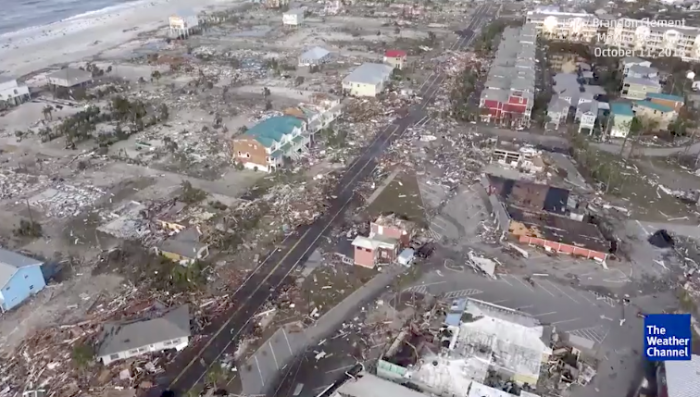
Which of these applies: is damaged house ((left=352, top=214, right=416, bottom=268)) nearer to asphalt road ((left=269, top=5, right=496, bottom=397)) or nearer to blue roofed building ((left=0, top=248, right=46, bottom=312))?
asphalt road ((left=269, top=5, right=496, bottom=397))

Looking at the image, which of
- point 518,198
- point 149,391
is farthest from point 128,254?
point 518,198

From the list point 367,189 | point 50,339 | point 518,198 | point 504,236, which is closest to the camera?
point 50,339

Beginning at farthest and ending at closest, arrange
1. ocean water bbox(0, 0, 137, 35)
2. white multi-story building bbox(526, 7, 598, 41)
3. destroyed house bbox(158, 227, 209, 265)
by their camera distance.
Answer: ocean water bbox(0, 0, 137, 35) < white multi-story building bbox(526, 7, 598, 41) < destroyed house bbox(158, 227, 209, 265)

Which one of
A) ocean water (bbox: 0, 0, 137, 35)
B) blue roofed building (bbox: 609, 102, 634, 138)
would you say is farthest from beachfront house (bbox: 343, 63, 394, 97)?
ocean water (bbox: 0, 0, 137, 35)

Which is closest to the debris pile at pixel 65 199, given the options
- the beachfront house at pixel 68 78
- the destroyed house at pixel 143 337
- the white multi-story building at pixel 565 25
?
the destroyed house at pixel 143 337

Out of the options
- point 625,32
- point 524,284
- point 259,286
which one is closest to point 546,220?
point 524,284

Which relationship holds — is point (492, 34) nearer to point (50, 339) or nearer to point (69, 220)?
point (69, 220)
